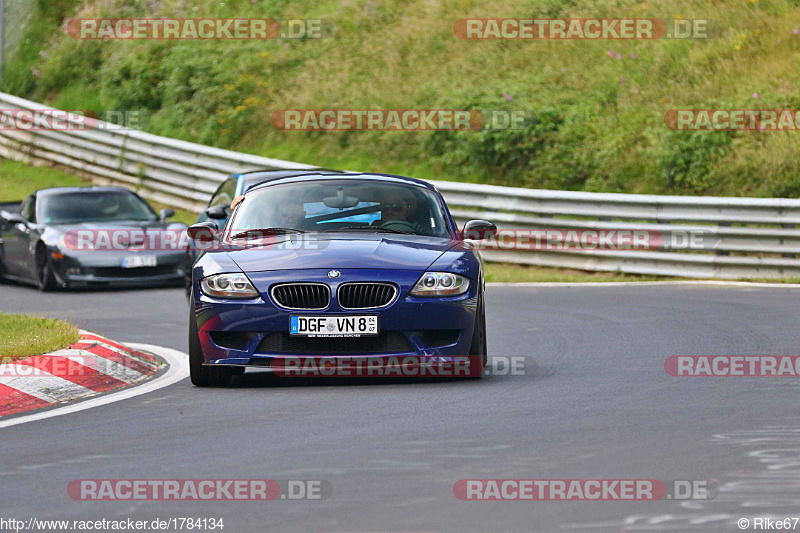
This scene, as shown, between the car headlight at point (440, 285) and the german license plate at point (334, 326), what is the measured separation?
0.34 m

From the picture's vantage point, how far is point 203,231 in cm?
1075

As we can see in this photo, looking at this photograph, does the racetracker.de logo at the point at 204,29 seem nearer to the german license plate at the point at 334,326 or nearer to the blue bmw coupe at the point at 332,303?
the blue bmw coupe at the point at 332,303

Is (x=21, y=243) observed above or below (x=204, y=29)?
below

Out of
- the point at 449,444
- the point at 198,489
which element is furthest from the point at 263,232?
the point at 198,489

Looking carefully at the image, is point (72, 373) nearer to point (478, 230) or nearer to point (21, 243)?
point (478, 230)

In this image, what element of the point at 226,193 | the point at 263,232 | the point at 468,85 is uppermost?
the point at 468,85

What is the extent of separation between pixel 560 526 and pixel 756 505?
0.81 meters

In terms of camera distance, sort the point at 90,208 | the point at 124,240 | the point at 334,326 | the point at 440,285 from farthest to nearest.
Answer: the point at 90,208 < the point at 124,240 < the point at 440,285 < the point at 334,326

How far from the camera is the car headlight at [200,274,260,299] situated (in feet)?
30.4

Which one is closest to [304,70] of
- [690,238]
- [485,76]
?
[485,76]

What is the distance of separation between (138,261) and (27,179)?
449 inches

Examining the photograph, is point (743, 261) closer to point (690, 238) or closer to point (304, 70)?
point (690, 238)

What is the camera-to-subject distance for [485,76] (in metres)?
26.2

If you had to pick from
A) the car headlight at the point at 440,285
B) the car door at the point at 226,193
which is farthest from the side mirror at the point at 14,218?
the car headlight at the point at 440,285
